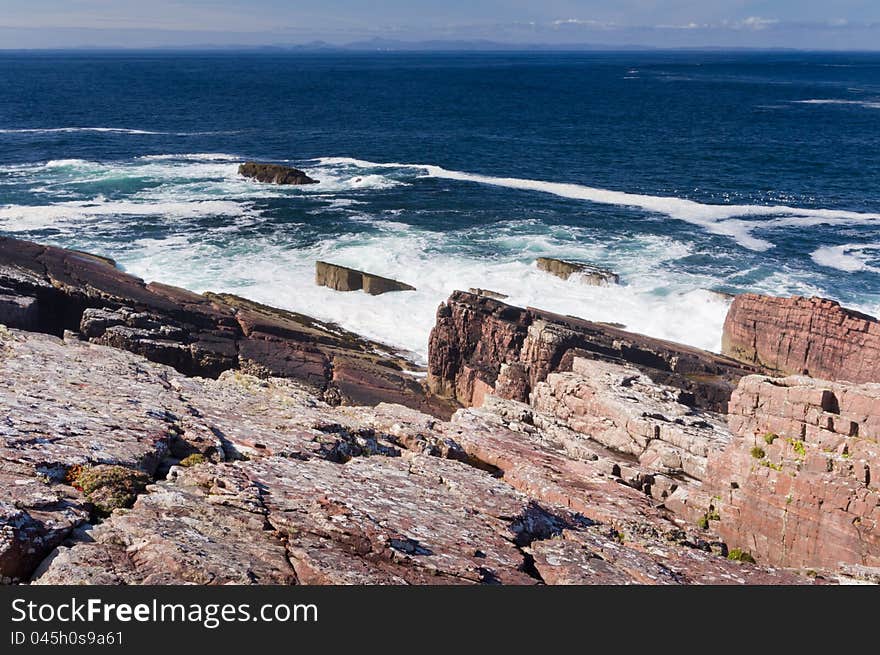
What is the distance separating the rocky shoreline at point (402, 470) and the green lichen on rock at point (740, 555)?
0.23 ft

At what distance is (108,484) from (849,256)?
5900cm

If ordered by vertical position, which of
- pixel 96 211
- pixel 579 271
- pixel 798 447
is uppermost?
pixel 96 211

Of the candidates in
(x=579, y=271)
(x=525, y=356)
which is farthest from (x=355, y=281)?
(x=525, y=356)

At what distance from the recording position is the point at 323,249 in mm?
58750

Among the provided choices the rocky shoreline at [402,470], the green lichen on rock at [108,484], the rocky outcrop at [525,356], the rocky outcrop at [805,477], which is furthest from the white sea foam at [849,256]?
the green lichen on rock at [108,484]

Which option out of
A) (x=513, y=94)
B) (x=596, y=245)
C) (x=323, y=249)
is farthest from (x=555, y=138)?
(x=513, y=94)

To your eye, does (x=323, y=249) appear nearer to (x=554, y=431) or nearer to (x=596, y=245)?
(x=596, y=245)

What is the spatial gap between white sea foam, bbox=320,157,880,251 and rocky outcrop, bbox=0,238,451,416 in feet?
130

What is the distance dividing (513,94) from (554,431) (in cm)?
18691

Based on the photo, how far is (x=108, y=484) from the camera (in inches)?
544

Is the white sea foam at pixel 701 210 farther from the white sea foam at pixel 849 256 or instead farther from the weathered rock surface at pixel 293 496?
the weathered rock surface at pixel 293 496

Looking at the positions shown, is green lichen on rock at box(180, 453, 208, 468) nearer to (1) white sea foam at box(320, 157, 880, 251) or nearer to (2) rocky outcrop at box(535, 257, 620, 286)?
(2) rocky outcrop at box(535, 257, 620, 286)

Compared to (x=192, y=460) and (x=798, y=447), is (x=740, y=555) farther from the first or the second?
(x=192, y=460)

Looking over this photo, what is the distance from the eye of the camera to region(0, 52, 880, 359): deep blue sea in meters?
50.6
